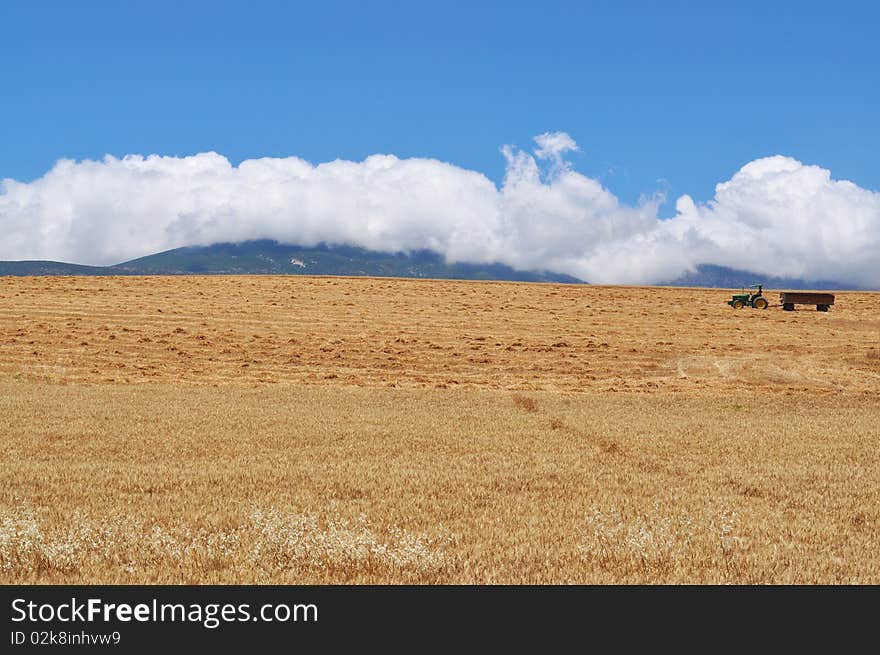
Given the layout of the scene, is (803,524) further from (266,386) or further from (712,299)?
(712,299)

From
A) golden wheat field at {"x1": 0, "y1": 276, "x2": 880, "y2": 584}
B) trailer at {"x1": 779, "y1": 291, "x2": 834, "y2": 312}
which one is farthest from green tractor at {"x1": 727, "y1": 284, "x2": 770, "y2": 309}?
golden wheat field at {"x1": 0, "y1": 276, "x2": 880, "y2": 584}

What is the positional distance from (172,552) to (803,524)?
8937 millimetres

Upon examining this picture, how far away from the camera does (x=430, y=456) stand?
1611 centimetres

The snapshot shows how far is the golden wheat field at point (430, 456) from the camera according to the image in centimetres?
903

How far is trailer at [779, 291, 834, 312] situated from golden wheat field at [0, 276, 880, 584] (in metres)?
15.0

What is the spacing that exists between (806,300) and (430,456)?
56.4 meters

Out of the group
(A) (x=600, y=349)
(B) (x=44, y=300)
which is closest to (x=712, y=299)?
(A) (x=600, y=349)

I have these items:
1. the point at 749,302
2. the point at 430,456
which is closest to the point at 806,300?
the point at 749,302

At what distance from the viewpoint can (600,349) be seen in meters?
43.0

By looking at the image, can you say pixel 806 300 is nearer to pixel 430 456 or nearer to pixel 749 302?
pixel 749 302

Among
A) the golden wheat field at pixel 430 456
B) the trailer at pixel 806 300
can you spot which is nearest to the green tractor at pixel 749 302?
the trailer at pixel 806 300

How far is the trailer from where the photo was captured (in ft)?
203

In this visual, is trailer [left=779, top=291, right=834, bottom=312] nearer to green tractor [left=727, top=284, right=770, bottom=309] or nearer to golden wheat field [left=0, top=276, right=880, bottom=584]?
Result: green tractor [left=727, top=284, right=770, bottom=309]

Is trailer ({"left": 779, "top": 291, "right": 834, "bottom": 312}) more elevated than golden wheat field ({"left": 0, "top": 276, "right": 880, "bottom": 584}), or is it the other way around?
trailer ({"left": 779, "top": 291, "right": 834, "bottom": 312})
